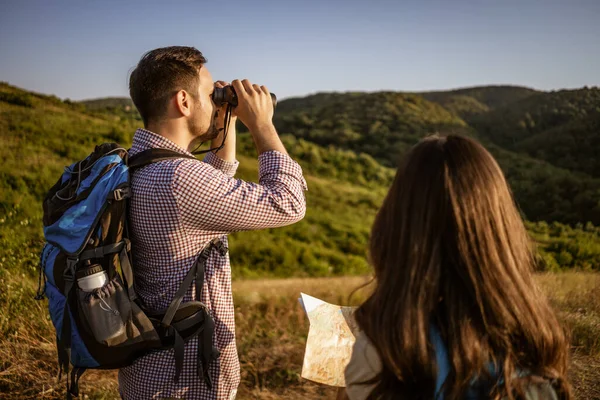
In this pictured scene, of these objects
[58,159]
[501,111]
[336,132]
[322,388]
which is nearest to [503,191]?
[322,388]

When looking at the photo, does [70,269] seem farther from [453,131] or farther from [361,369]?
[453,131]

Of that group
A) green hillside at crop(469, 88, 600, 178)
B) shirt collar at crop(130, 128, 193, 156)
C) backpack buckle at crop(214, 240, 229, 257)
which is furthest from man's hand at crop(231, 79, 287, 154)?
green hillside at crop(469, 88, 600, 178)

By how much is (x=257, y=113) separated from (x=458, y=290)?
3.71 ft

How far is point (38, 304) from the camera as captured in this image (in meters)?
4.31

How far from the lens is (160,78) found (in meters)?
2.03

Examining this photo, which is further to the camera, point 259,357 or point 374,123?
point 374,123

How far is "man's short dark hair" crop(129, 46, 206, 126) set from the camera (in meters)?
2.04

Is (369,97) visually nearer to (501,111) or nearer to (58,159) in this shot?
(501,111)

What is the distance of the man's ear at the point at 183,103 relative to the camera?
204 centimetres

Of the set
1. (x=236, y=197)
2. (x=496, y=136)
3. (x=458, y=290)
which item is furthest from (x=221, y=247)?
(x=496, y=136)

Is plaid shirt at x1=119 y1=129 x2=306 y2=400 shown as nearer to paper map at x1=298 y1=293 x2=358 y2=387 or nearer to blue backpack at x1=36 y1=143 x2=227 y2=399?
blue backpack at x1=36 y1=143 x2=227 y2=399

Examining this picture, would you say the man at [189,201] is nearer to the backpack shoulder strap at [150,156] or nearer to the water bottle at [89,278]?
the backpack shoulder strap at [150,156]

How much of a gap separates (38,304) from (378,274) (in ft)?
Result: 12.7

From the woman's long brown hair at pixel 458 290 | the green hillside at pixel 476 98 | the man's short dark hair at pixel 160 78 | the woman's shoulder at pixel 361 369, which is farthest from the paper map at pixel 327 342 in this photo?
the green hillside at pixel 476 98
